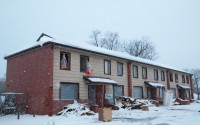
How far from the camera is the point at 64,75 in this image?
18047 mm

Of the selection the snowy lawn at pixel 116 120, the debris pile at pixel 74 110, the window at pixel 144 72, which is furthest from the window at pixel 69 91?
the window at pixel 144 72

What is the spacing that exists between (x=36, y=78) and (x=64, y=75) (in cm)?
234

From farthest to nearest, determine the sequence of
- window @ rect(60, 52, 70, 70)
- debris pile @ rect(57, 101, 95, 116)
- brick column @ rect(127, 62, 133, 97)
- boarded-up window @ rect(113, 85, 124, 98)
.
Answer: brick column @ rect(127, 62, 133, 97) → boarded-up window @ rect(113, 85, 124, 98) → window @ rect(60, 52, 70, 70) → debris pile @ rect(57, 101, 95, 116)

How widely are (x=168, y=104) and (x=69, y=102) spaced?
46.8 ft

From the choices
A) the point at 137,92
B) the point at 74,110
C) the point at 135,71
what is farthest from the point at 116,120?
the point at 135,71

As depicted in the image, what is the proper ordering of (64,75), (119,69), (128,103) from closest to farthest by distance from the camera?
(64,75)
(128,103)
(119,69)

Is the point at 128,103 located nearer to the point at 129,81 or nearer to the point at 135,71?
the point at 129,81

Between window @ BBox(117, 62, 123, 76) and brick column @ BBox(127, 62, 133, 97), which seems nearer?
window @ BBox(117, 62, 123, 76)

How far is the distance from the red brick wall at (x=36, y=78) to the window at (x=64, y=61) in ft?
4.33

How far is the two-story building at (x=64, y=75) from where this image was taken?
56.7ft

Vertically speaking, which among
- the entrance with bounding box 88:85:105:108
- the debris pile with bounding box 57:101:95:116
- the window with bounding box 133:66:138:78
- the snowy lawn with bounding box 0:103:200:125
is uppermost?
the window with bounding box 133:66:138:78

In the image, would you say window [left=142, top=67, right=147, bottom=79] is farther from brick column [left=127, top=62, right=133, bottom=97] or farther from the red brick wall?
the red brick wall

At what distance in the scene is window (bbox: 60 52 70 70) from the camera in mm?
18406

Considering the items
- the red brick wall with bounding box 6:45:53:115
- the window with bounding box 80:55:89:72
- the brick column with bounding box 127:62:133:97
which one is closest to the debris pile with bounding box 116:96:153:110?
the brick column with bounding box 127:62:133:97
